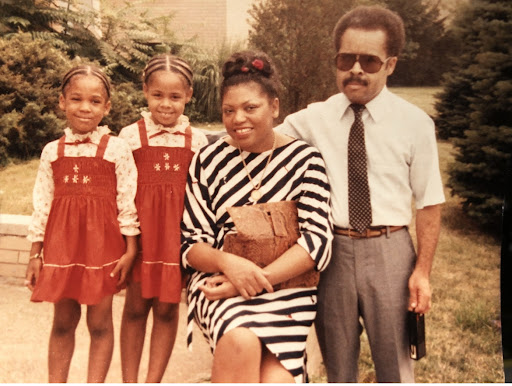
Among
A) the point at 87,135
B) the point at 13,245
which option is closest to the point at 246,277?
the point at 87,135

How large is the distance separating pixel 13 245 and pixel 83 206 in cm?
54

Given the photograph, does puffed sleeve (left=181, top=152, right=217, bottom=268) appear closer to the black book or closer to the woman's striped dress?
the woman's striped dress

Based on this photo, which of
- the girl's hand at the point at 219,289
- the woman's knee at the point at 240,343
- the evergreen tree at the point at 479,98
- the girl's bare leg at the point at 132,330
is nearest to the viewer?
the woman's knee at the point at 240,343

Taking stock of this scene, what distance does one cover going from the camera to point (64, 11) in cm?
236

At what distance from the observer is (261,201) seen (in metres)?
2.05

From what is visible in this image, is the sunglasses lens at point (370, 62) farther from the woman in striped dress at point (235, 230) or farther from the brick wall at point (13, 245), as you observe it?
the brick wall at point (13, 245)

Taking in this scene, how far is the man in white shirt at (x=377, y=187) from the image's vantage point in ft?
6.69

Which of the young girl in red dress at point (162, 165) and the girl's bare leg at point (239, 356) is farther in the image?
the young girl in red dress at point (162, 165)

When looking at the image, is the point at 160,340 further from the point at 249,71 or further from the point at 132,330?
the point at 249,71

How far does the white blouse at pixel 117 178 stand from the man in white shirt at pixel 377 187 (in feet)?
2.32

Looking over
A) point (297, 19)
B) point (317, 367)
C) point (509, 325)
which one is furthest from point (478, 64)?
point (317, 367)

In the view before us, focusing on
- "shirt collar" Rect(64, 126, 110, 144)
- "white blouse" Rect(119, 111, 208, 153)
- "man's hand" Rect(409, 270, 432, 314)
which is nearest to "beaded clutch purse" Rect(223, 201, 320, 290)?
"white blouse" Rect(119, 111, 208, 153)

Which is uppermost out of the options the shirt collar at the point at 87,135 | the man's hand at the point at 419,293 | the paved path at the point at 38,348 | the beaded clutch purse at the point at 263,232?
the shirt collar at the point at 87,135

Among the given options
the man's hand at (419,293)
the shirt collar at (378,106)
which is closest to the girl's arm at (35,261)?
the shirt collar at (378,106)
